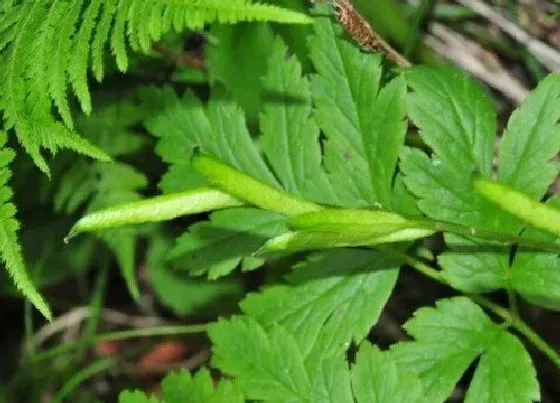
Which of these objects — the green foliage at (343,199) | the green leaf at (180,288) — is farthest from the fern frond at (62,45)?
the green leaf at (180,288)

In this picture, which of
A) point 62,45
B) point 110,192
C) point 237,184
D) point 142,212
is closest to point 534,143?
point 237,184

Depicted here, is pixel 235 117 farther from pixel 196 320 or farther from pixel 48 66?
pixel 196 320

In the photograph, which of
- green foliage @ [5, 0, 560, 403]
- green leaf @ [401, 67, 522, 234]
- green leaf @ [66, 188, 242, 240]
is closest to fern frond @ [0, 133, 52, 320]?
green foliage @ [5, 0, 560, 403]

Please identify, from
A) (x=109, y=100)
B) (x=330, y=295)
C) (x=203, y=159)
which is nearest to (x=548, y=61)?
(x=330, y=295)

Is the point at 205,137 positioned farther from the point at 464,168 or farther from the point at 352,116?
the point at 464,168

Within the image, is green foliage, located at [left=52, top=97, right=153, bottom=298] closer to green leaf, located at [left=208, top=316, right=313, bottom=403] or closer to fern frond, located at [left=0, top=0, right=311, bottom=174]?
green leaf, located at [left=208, top=316, right=313, bottom=403]
